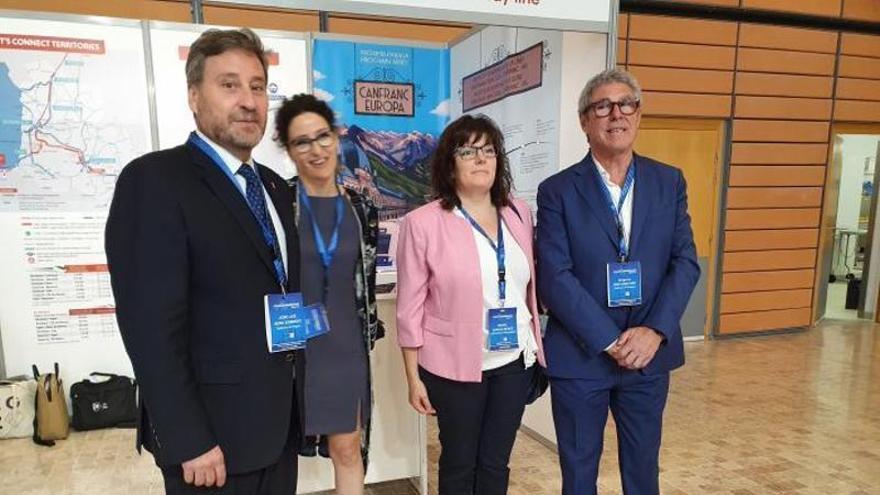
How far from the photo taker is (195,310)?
1.13 metres

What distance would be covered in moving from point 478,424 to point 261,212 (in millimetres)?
957

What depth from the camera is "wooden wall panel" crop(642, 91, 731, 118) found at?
15.8ft

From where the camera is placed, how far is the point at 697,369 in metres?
4.35

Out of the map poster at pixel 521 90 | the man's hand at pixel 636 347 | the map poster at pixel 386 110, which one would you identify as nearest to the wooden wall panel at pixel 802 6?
the map poster at pixel 521 90

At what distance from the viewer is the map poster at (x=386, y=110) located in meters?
3.68

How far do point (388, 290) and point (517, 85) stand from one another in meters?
1.46

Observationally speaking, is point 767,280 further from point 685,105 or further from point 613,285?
point 613,285

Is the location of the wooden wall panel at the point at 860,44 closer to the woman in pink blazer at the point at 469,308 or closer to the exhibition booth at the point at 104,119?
the exhibition booth at the point at 104,119

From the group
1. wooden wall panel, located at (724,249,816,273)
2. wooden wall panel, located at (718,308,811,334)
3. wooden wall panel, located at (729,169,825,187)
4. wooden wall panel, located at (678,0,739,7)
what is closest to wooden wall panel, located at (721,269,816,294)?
wooden wall panel, located at (724,249,816,273)

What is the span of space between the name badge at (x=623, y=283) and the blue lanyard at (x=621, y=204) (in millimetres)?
37

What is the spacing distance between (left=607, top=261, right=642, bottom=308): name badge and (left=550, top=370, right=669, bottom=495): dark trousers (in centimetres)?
24

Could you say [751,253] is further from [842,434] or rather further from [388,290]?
[388,290]

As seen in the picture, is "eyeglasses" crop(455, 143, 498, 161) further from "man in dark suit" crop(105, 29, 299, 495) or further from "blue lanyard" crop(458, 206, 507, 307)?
"man in dark suit" crop(105, 29, 299, 495)

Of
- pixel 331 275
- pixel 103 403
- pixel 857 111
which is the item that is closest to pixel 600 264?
pixel 331 275
